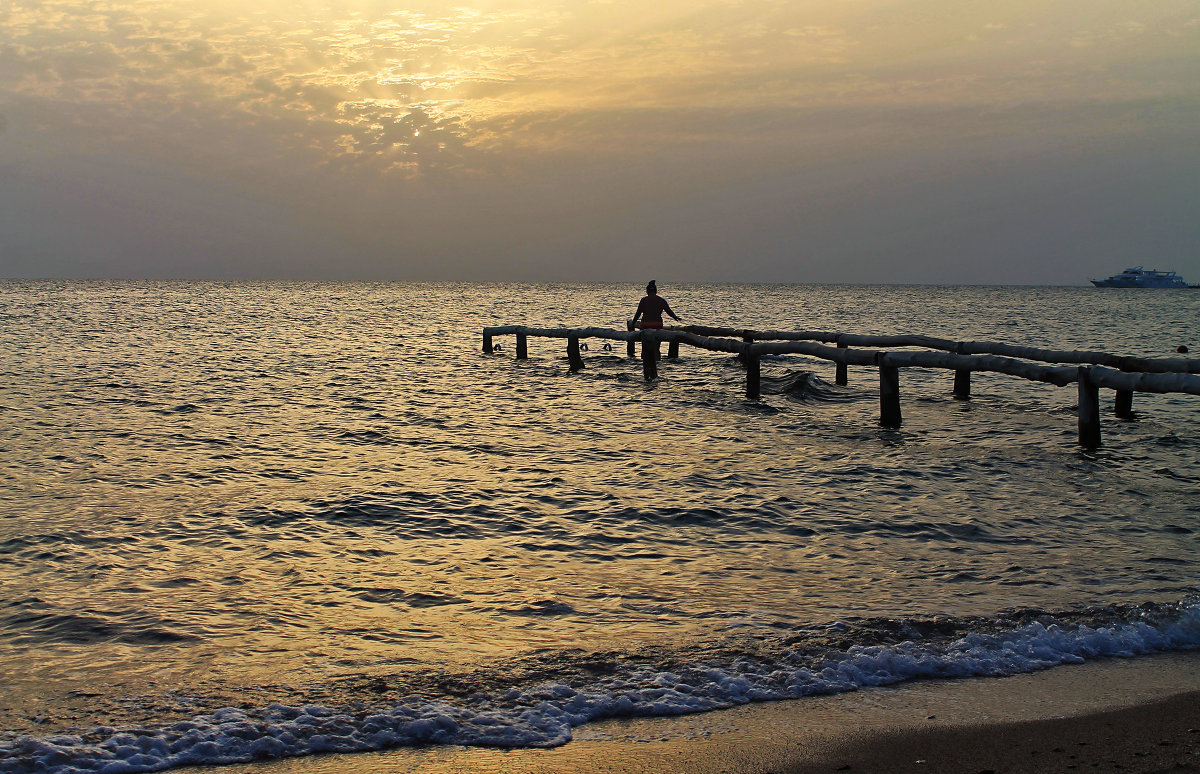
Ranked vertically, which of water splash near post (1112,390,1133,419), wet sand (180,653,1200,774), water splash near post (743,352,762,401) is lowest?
wet sand (180,653,1200,774)

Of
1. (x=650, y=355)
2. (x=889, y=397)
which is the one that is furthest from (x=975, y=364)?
(x=650, y=355)

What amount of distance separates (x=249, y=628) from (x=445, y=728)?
181 centimetres

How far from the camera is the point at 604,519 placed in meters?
7.29

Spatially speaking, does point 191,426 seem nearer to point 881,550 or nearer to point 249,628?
point 249,628

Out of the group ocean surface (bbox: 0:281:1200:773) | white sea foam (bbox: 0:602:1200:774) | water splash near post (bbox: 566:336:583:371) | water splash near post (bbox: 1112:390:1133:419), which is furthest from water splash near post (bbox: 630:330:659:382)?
white sea foam (bbox: 0:602:1200:774)

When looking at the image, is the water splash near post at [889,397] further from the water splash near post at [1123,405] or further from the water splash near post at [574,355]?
the water splash near post at [574,355]

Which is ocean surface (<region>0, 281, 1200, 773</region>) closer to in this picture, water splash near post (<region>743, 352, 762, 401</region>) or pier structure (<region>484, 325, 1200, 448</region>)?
pier structure (<region>484, 325, 1200, 448</region>)

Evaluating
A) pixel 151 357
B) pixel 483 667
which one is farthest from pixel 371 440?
pixel 151 357

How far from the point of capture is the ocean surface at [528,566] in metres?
3.88

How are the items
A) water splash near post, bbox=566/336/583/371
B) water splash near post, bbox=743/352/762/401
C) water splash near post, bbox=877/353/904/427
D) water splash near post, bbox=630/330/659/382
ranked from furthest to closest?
water splash near post, bbox=566/336/583/371
water splash near post, bbox=630/330/659/382
water splash near post, bbox=743/352/762/401
water splash near post, bbox=877/353/904/427

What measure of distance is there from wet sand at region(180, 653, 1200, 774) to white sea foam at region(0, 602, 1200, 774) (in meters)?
0.09

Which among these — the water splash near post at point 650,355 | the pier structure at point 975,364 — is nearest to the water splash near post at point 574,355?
the pier structure at point 975,364

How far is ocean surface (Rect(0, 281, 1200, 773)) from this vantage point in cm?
388

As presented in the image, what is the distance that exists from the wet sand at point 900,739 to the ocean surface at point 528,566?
6.0 inches
